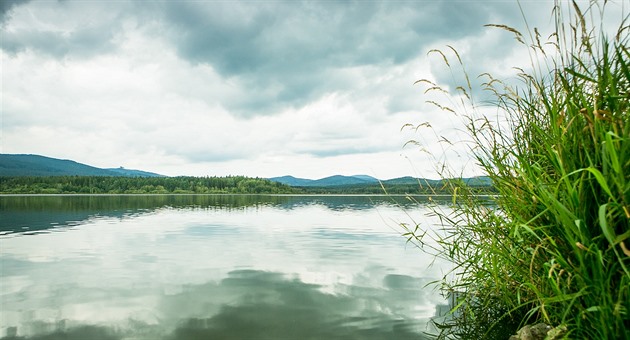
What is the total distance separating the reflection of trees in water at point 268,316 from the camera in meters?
5.15

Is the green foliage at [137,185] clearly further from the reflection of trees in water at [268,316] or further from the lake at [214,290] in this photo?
the reflection of trees in water at [268,316]

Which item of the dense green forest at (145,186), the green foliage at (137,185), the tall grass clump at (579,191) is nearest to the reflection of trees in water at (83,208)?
the tall grass clump at (579,191)

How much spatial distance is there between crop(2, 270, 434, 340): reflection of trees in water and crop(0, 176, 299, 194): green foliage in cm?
13994

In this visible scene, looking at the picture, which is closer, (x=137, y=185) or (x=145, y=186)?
(x=145, y=186)

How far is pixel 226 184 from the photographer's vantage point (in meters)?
151

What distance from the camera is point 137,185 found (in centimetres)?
14050

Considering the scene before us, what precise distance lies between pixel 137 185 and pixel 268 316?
15121 cm

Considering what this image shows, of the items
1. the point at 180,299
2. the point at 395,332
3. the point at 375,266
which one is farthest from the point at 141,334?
the point at 375,266

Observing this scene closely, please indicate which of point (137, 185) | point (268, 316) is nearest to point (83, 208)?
point (268, 316)

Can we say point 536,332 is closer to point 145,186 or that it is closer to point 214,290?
point 214,290

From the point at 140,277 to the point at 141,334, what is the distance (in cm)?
387

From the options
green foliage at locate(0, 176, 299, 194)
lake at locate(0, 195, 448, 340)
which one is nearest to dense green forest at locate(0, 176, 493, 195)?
green foliage at locate(0, 176, 299, 194)

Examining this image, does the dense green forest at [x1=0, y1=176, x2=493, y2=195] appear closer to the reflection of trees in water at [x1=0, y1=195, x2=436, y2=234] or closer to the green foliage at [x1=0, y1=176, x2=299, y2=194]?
the green foliage at [x1=0, y1=176, x2=299, y2=194]

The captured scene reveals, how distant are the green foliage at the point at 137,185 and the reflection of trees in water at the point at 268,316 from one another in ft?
459
